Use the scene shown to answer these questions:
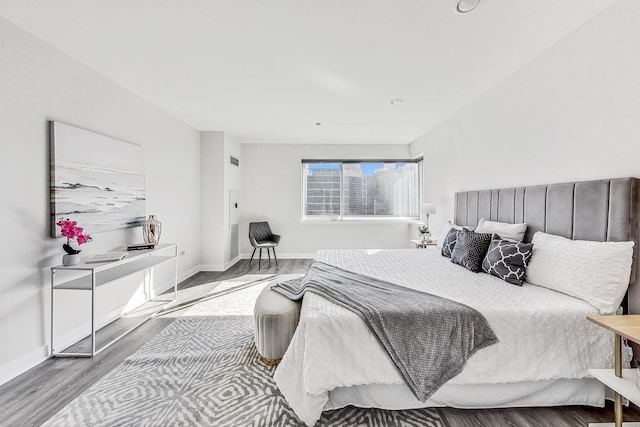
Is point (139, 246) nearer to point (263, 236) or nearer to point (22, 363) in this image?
point (22, 363)

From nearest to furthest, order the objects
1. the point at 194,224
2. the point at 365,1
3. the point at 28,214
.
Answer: the point at 365,1 → the point at 28,214 → the point at 194,224

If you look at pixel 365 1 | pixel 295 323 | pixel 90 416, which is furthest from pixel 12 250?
pixel 365 1

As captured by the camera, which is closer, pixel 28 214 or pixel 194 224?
pixel 28 214

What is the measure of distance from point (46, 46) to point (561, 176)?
14.1 ft

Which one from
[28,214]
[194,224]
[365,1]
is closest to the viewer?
[365,1]

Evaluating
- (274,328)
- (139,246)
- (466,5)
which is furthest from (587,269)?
(139,246)

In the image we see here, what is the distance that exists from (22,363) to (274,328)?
191 cm

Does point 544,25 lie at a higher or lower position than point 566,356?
higher

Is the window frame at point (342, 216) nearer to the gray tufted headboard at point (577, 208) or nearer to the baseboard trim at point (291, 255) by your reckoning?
the baseboard trim at point (291, 255)

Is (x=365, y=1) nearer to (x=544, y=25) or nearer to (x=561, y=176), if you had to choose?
(x=544, y=25)

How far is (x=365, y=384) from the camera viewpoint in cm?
161

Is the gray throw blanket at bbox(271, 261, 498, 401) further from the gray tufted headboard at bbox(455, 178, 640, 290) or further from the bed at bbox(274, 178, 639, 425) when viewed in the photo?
the gray tufted headboard at bbox(455, 178, 640, 290)

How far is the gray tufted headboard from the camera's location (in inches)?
68.1

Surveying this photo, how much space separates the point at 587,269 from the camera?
1770 millimetres
